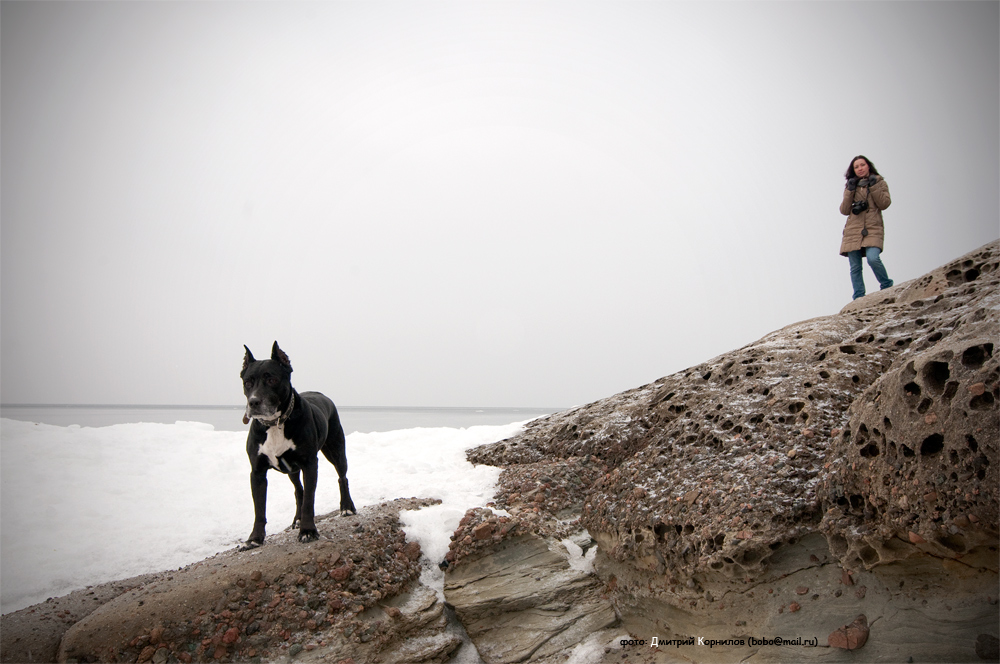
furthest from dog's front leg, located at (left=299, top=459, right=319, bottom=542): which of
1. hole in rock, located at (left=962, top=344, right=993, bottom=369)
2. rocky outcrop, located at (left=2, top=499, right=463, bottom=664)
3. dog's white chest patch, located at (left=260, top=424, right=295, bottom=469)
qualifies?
hole in rock, located at (left=962, top=344, right=993, bottom=369)

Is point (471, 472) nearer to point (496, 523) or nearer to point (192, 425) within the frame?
point (496, 523)

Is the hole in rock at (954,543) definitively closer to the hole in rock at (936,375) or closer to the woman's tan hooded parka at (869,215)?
the hole in rock at (936,375)

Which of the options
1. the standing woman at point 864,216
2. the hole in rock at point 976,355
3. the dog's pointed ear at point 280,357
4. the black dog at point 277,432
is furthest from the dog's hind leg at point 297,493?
the standing woman at point 864,216

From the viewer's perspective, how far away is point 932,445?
3.30 m

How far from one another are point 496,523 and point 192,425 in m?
8.35

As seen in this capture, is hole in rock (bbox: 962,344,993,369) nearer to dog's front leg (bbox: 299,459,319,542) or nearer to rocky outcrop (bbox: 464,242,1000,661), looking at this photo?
rocky outcrop (bbox: 464,242,1000,661)

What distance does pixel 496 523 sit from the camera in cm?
545

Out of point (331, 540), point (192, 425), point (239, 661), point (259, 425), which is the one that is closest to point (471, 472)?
point (331, 540)

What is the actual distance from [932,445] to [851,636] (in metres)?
1.45

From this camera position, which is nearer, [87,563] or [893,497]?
[893,497]

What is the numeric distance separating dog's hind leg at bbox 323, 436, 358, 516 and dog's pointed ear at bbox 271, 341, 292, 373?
4.49 feet

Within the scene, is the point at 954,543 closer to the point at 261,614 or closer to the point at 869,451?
the point at 869,451

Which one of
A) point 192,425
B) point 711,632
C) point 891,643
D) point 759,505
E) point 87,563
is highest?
point 192,425

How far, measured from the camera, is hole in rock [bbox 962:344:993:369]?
319cm
